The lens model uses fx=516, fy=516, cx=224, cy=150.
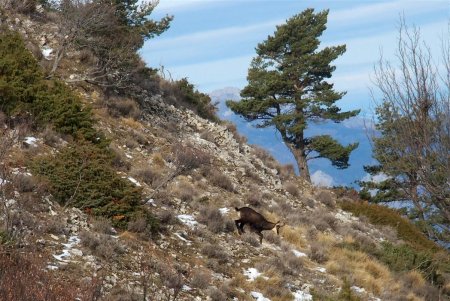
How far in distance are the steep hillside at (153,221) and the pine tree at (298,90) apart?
9.07m

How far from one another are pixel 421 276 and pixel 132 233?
347 inches

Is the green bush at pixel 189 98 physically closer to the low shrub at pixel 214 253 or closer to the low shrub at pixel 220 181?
the low shrub at pixel 220 181

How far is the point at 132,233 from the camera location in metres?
10.4

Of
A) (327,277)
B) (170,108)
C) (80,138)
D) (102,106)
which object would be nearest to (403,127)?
(327,277)

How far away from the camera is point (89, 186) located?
419 inches

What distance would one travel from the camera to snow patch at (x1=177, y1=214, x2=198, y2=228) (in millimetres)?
12473

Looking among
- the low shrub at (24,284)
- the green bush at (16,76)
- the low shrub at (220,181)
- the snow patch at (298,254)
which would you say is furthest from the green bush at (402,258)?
the low shrub at (24,284)

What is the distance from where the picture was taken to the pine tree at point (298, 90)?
96.8 feet

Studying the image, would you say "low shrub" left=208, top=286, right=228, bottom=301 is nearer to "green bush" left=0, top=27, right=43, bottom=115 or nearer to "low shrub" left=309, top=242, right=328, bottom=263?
"low shrub" left=309, top=242, right=328, bottom=263

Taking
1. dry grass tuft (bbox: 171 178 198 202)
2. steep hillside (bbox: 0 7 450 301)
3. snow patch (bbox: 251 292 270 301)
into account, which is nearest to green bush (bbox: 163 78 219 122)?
steep hillside (bbox: 0 7 450 301)

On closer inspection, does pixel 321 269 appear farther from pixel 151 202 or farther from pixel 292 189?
pixel 292 189

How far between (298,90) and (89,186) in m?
21.1

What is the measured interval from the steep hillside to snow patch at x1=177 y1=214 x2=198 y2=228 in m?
0.04

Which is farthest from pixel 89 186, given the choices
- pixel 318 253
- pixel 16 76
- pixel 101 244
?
pixel 318 253
